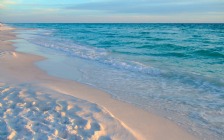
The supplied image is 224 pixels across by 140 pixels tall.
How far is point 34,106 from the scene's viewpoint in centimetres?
482

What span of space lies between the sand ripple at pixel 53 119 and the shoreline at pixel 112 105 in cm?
36

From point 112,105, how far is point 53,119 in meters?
1.64

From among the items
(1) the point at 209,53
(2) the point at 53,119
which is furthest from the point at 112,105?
(1) the point at 209,53

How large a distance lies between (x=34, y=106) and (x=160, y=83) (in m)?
4.24

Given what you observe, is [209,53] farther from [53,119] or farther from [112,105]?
[53,119]

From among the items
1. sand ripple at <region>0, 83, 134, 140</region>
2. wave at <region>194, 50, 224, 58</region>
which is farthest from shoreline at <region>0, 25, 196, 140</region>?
wave at <region>194, 50, 224, 58</region>

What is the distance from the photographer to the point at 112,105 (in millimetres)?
5484

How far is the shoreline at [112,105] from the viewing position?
4.16 m

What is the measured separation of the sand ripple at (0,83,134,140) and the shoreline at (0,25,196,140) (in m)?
0.36

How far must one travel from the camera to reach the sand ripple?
371 centimetres

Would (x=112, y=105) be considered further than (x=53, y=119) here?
Yes

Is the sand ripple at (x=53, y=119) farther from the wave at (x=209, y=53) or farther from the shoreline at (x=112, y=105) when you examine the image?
the wave at (x=209, y=53)

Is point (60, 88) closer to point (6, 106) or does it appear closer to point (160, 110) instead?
point (6, 106)

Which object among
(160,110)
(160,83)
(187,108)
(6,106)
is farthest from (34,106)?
(160,83)
